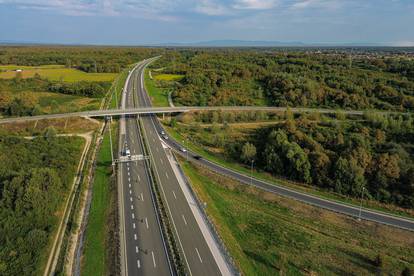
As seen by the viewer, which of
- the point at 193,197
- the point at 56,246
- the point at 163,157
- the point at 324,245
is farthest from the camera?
the point at 163,157

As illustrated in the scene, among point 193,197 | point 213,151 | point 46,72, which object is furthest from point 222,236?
point 46,72

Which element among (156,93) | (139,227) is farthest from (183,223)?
(156,93)

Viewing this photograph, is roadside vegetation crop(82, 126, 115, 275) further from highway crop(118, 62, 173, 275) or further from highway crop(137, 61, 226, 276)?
highway crop(137, 61, 226, 276)

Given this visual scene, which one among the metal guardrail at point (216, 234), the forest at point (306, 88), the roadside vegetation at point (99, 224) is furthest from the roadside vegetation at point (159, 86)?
the metal guardrail at point (216, 234)

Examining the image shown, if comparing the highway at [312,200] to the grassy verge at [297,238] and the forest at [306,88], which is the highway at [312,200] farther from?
the forest at [306,88]

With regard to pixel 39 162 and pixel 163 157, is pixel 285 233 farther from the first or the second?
pixel 39 162

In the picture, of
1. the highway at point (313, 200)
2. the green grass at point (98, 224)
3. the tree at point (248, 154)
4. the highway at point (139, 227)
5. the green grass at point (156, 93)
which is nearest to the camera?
the highway at point (139, 227)

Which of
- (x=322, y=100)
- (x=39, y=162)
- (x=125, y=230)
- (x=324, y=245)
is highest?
(x=322, y=100)
